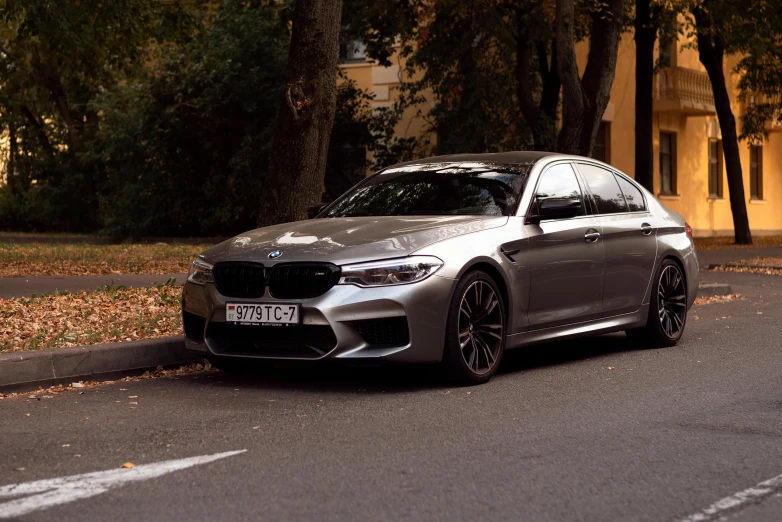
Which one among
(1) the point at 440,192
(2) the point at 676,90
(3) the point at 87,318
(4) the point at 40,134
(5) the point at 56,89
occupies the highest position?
(5) the point at 56,89

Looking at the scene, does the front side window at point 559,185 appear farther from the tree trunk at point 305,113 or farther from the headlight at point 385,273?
the tree trunk at point 305,113

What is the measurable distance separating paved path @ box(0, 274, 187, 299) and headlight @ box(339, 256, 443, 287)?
602 centimetres

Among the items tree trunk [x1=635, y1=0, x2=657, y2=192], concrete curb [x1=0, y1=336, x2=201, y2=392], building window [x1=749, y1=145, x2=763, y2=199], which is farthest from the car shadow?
building window [x1=749, y1=145, x2=763, y2=199]

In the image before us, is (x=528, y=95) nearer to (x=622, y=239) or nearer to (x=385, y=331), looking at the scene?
(x=622, y=239)

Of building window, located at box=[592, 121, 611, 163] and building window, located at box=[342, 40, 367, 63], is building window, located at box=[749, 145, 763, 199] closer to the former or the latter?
building window, located at box=[592, 121, 611, 163]

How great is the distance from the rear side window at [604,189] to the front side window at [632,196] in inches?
3.3

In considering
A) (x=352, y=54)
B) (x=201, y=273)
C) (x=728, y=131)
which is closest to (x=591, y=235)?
(x=201, y=273)

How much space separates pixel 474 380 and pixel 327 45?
5.34m

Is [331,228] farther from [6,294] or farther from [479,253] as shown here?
[6,294]

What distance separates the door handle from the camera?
9.02 metres

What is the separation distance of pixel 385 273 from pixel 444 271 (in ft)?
1.29

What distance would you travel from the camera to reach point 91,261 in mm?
18422

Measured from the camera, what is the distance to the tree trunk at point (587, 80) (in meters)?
17.7

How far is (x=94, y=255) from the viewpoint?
65.2 ft
